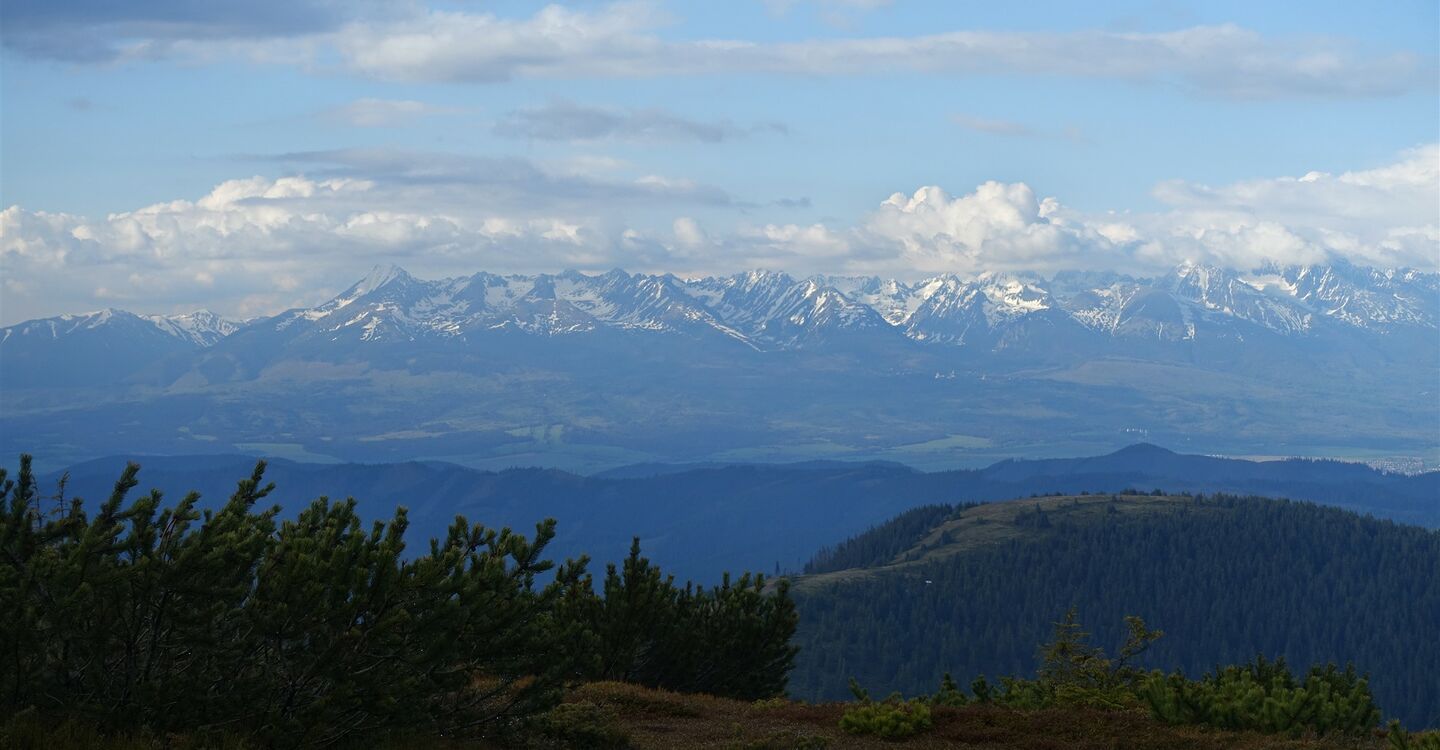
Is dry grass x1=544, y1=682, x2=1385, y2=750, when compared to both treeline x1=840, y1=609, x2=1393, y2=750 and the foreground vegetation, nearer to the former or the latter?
the foreground vegetation

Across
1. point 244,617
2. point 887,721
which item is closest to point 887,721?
point 887,721

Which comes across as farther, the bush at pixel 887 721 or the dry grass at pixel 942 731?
the bush at pixel 887 721

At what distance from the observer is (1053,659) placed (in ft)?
115

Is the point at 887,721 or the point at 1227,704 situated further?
the point at 887,721

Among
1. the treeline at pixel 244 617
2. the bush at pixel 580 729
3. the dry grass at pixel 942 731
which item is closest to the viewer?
the treeline at pixel 244 617

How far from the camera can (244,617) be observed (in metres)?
17.5

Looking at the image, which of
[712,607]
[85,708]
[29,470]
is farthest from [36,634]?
[712,607]

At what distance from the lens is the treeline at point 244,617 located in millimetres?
16594

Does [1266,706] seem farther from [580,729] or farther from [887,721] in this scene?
[580,729]

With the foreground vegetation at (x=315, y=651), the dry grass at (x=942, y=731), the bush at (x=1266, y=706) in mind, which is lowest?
the dry grass at (x=942, y=731)

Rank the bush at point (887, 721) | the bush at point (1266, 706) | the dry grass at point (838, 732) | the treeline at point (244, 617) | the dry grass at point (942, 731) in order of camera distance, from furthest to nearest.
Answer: the bush at point (887, 721) → the bush at point (1266, 706) → the dry grass at point (942, 731) → the dry grass at point (838, 732) → the treeline at point (244, 617)

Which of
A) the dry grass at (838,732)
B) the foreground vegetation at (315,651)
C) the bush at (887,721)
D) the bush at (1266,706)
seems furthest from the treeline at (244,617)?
the bush at (1266,706)

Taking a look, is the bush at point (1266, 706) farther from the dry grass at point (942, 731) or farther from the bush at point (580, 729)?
the bush at point (580, 729)

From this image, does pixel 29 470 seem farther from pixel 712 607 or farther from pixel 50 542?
pixel 712 607
